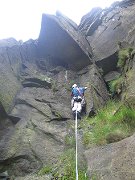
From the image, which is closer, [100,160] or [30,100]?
[100,160]

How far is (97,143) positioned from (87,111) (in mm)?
4003

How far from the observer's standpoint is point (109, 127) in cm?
1179

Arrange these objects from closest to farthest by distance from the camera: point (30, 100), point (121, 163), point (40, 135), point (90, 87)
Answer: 1. point (121, 163)
2. point (40, 135)
3. point (30, 100)
4. point (90, 87)

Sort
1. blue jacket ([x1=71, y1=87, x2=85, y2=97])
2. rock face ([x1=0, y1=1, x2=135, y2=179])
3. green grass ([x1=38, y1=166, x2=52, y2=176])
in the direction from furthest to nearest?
blue jacket ([x1=71, y1=87, x2=85, y2=97]) → rock face ([x1=0, y1=1, x2=135, y2=179]) → green grass ([x1=38, y1=166, x2=52, y2=176])

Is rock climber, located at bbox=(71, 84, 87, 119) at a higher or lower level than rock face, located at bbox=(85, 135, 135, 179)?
lower

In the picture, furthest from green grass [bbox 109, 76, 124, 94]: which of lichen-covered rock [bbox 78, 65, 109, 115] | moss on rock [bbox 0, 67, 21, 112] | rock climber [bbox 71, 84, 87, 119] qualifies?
moss on rock [bbox 0, 67, 21, 112]

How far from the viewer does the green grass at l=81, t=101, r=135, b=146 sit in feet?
34.3

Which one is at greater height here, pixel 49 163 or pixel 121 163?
pixel 121 163

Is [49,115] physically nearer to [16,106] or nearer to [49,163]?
[16,106]

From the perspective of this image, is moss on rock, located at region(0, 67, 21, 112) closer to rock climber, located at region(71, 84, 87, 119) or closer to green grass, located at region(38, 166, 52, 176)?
rock climber, located at region(71, 84, 87, 119)

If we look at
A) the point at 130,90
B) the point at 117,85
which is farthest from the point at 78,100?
the point at 130,90

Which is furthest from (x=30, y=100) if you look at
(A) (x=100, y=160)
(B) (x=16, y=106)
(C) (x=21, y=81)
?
(A) (x=100, y=160)

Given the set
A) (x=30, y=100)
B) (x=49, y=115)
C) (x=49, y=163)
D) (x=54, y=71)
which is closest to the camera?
(x=49, y=163)

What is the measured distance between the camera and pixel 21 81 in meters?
17.1
